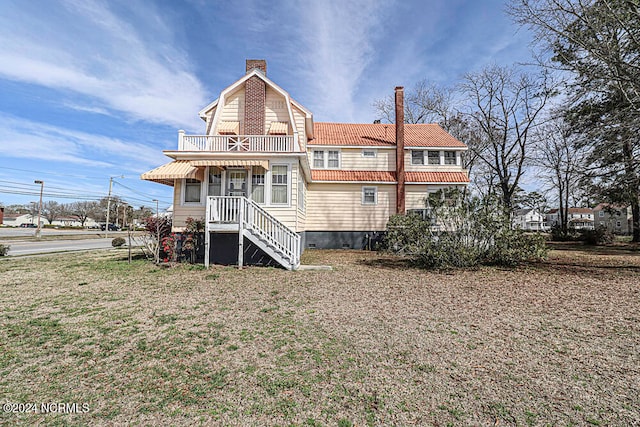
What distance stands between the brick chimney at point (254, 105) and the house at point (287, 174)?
0.05 metres

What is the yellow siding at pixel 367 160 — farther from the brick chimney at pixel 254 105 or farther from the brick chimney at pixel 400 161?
the brick chimney at pixel 254 105

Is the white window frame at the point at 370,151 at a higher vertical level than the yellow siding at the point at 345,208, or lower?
higher

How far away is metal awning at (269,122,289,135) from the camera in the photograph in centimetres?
1420

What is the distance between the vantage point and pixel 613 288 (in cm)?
757

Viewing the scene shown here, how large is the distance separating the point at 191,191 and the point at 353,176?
9237 mm

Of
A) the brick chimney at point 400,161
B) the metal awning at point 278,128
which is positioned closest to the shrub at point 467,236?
the brick chimney at point 400,161

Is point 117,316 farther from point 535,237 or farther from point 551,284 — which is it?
point 535,237

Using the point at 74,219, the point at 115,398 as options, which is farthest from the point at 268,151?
the point at 74,219

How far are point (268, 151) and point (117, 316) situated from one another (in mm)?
7587

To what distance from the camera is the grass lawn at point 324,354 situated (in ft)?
9.12

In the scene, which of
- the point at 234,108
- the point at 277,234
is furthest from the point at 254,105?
the point at 277,234

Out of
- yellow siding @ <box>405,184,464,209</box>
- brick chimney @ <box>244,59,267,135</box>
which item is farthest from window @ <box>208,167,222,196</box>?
yellow siding @ <box>405,184,464,209</box>

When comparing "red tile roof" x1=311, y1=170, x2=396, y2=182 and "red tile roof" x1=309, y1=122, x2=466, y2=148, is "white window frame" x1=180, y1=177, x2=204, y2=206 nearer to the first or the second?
"red tile roof" x1=311, y1=170, x2=396, y2=182

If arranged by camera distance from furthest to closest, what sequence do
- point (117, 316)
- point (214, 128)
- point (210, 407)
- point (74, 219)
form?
point (74, 219)
point (214, 128)
point (117, 316)
point (210, 407)
